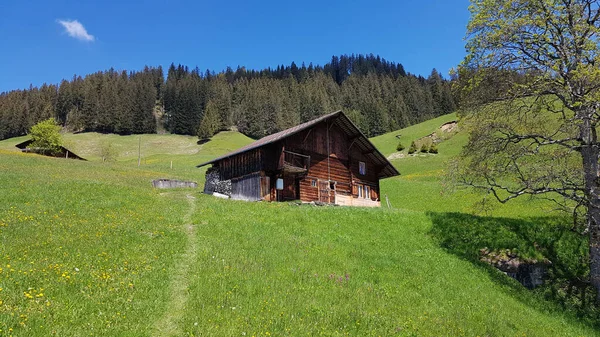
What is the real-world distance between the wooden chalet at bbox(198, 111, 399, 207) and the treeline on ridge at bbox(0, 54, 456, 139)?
90908 millimetres

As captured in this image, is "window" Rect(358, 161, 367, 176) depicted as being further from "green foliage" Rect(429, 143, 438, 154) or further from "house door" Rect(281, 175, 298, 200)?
"green foliage" Rect(429, 143, 438, 154)

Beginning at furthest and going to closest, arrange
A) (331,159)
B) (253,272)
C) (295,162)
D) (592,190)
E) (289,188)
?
(331,159)
(289,188)
(295,162)
(592,190)
(253,272)

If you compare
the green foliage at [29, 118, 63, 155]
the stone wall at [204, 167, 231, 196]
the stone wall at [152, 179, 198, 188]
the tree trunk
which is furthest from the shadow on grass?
the green foliage at [29, 118, 63, 155]

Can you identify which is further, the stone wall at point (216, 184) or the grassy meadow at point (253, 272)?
the stone wall at point (216, 184)

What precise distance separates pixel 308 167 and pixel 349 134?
22.9 ft

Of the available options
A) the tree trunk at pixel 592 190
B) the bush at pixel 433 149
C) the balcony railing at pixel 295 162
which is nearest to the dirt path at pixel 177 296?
the balcony railing at pixel 295 162

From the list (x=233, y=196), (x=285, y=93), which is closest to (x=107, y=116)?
(x=285, y=93)

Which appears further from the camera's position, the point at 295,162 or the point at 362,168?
the point at 362,168

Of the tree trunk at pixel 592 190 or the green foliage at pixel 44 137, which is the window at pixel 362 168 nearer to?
the tree trunk at pixel 592 190

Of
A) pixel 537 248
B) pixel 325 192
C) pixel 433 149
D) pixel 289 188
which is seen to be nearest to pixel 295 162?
pixel 289 188

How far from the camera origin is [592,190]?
16781mm

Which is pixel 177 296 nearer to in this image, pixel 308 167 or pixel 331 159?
pixel 308 167

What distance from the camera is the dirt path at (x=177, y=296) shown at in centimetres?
998

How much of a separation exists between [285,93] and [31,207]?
144 meters
